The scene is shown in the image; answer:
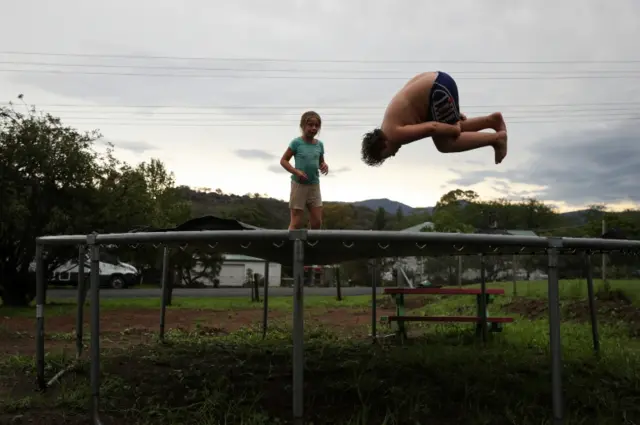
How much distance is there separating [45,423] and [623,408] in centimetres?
338

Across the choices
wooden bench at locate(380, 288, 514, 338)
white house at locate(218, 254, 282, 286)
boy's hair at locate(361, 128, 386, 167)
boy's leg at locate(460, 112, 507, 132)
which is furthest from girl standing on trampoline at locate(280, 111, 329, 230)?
white house at locate(218, 254, 282, 286)

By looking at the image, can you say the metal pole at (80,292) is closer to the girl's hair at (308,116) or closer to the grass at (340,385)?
the grass at (340,385)

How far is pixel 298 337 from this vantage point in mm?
2770

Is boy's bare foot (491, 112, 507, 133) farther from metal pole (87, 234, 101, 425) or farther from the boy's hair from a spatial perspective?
metal pole (87, 234, 101, 425)

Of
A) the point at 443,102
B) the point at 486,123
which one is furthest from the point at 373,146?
the point at 486,123

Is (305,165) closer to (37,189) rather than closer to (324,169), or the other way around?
(324,169)

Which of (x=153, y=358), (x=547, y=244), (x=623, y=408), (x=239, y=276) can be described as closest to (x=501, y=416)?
(x=623, y=408)

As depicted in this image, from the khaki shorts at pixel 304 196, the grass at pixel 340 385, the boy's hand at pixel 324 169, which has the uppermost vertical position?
the boy's hand at pixel 324 169

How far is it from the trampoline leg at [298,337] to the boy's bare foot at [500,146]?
144 cm

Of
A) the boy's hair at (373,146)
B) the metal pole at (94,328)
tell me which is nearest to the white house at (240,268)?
the metal pole at (94,328)

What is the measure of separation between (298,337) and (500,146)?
1.68 meters

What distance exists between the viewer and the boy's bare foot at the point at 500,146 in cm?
351

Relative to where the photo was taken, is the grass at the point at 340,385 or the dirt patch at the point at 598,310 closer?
the grass at the point at 340,385

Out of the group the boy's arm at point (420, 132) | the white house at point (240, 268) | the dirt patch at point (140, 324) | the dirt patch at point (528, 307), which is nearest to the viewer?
the boy's arm at point (420, 132)
